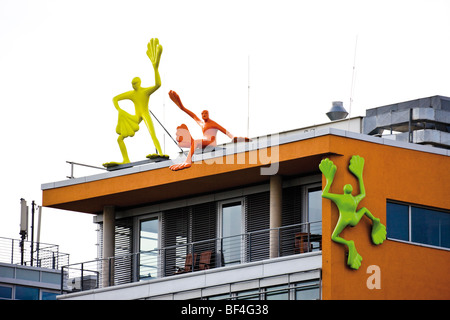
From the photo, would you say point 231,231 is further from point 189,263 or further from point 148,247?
point 148,247

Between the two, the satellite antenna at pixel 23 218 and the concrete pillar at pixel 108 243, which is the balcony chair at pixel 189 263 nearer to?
the concrete pillar at pixel 108 243

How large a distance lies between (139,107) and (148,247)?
4.71m

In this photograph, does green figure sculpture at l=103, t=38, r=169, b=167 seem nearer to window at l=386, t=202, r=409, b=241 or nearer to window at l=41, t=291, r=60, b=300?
window at l=386, t=202, r=409, b=241

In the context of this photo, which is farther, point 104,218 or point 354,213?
point 104,218

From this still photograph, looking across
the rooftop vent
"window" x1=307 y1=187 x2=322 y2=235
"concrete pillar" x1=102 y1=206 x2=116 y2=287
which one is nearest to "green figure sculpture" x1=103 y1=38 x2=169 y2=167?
"concrete pillar" x1=102 y1=206 x2=116 y2=287

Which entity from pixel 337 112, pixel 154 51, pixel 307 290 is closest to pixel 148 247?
pixel 154 51

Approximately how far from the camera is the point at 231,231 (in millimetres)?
43719

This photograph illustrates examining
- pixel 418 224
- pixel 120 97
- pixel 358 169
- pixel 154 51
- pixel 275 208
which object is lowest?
pixel 418 224

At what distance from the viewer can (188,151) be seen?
44250mm

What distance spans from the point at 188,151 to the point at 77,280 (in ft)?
30.1

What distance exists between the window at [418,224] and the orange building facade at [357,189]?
42 millimetres

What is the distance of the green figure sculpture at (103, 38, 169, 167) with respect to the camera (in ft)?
146

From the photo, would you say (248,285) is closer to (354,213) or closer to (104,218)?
(354,213)
